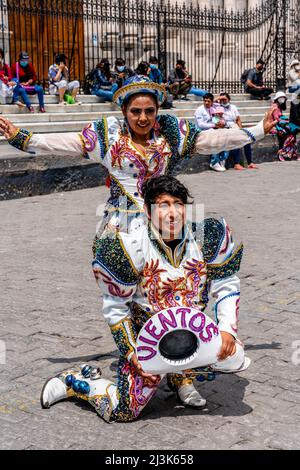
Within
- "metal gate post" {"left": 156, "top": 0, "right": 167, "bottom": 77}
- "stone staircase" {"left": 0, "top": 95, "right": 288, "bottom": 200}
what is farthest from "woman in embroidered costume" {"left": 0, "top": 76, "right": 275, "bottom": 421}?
"metal gate post" {"left": 156, "top": 0, "right": 167, "bottom": 77}

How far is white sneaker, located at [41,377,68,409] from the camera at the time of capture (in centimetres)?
395

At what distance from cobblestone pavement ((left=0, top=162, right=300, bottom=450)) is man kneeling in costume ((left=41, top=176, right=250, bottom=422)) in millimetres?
241

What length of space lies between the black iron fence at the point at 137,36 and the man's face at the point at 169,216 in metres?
14.0

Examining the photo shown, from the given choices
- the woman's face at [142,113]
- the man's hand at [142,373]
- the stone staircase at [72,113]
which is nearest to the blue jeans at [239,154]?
the stone staircase at [72,113]

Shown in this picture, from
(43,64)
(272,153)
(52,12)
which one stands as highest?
(52,12)

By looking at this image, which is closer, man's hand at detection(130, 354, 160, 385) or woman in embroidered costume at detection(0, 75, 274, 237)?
man's hand at detection(130, 354, 160, 385)

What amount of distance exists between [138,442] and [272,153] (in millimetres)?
13887

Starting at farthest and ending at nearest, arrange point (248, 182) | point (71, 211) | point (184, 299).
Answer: point (248, 182)
point (71, 211)
point (184, 299)

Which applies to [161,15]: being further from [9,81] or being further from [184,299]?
[184,299]

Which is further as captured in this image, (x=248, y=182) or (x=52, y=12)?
(x=52, y=12)

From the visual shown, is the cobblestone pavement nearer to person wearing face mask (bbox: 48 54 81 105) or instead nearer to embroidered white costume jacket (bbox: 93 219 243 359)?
embroidered white costume jacket (bbox: 93 219 243 359)

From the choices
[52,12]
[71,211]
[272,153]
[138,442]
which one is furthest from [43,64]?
[138,442]

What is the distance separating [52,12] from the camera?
18688 millimetres

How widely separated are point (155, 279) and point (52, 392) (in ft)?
2.78
